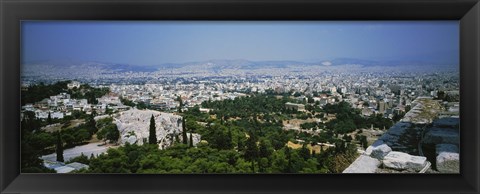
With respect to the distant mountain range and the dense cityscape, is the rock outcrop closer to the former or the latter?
the dense cityscape

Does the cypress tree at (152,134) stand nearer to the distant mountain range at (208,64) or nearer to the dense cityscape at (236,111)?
the dense cityscape at (236,111)

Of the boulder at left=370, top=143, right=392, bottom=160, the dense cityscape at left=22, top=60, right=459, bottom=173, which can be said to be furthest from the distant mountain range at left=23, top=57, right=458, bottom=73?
the boulder at left=370, top=143, right=392, bottom=160

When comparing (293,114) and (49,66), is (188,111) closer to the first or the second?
(293,114)

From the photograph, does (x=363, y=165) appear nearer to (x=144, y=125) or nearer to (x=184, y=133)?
(x=184, y=133)

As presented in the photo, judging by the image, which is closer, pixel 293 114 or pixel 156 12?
pixel 156 12
